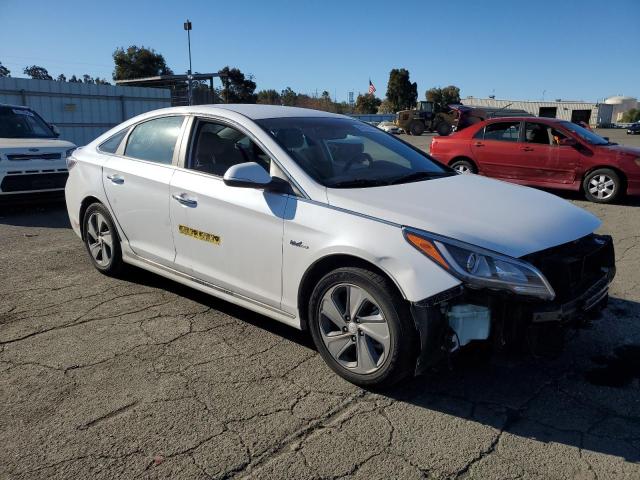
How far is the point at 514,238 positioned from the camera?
115 inches

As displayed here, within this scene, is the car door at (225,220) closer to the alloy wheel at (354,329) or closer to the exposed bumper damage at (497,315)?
the alloy wheel at (354,329)

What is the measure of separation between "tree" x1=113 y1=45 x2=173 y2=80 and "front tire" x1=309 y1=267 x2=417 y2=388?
54685 millimetres

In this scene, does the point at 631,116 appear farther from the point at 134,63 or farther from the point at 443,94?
the point at 134,63

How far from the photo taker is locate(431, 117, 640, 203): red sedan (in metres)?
9.46

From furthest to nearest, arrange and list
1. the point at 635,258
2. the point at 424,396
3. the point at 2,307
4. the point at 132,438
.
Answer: the point at 635,258 < the point at 2,307 < the point at 424,396 < the point at 132,438

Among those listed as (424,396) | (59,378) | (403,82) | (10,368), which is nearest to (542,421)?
(424,396)

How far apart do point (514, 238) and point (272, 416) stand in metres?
1.60

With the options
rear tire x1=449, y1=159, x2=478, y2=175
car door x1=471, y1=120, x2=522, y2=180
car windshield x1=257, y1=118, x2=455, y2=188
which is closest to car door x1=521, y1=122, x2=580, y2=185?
car door x1=471, y1=120, x2=522, y2=180

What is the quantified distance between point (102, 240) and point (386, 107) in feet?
257

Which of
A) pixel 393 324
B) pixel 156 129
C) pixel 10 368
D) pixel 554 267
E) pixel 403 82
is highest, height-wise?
pixel 403 82

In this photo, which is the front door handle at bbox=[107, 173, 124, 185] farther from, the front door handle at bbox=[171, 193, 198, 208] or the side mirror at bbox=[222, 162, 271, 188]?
the side mirror at bbox=[222, 162, 271, 188]

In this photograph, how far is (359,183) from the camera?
3.50 metres

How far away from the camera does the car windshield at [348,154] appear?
3.59 metres

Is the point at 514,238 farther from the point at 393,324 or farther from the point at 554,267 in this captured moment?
the point at 393,324
